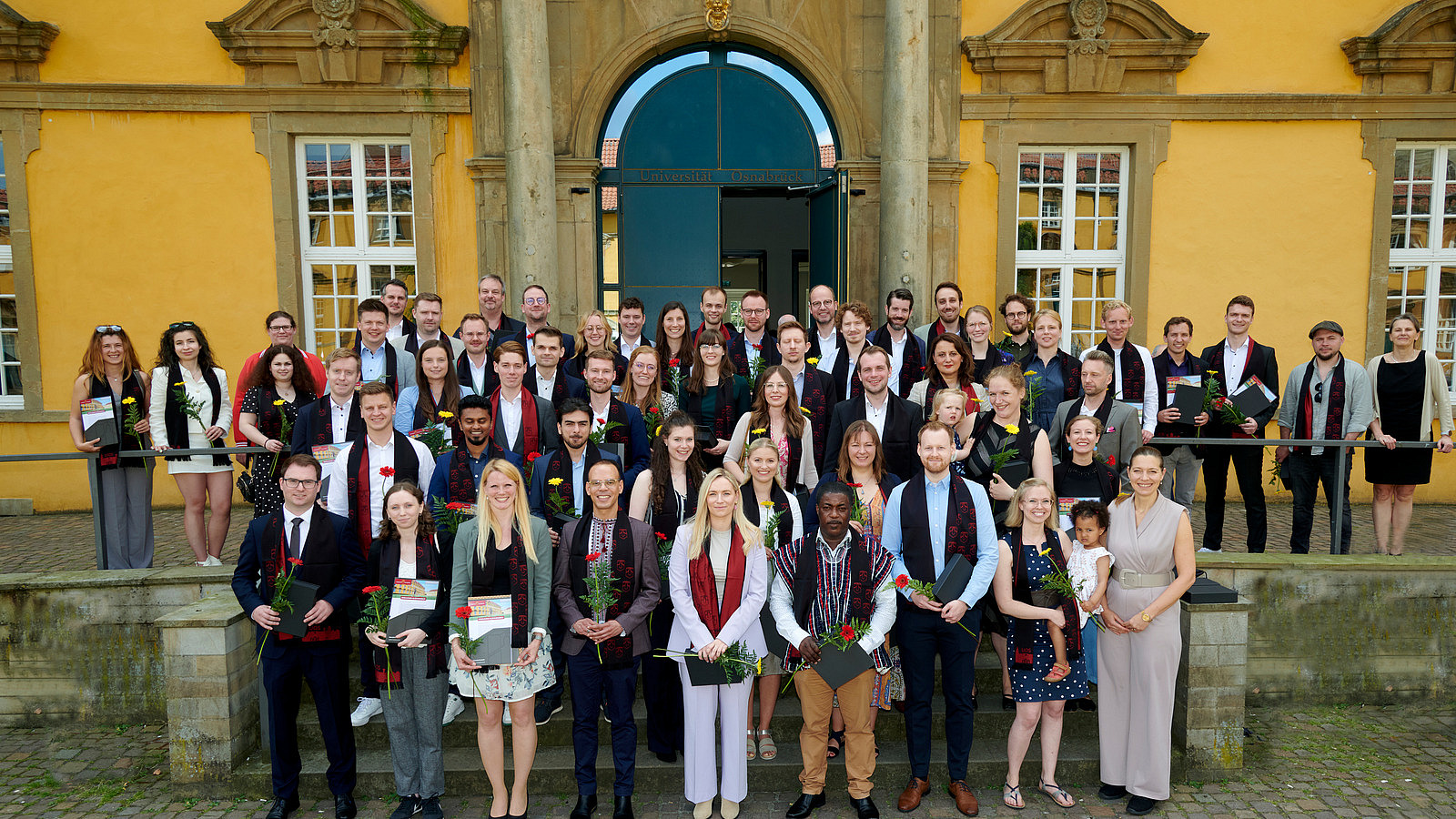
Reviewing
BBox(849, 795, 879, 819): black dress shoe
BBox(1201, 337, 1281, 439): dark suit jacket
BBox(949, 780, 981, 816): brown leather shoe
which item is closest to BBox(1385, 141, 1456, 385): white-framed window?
BBox(1201, 337, 1281, 439): dark suit jacket

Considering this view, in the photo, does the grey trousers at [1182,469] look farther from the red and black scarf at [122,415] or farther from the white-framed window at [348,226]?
the white-framed window at [348,226]

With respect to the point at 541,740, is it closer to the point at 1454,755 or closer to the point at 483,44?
the point at 1454,755

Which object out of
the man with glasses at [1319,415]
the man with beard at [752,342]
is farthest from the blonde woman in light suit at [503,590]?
the man with glasses at [1319,415]

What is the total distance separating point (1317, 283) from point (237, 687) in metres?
10.5

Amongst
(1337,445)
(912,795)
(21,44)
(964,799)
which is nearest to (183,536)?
(21,44)

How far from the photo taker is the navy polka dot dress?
4.52 meters

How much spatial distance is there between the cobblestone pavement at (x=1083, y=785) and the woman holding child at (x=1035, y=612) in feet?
2.04

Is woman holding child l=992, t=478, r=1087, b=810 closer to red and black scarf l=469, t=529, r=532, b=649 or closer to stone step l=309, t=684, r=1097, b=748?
stone step l=309, t=684, r=1097, b=748

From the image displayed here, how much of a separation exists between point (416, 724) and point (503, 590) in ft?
2.85

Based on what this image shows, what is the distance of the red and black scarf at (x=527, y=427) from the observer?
520 cm

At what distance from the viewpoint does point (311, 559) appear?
445 cm

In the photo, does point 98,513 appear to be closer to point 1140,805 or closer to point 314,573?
point 314,573

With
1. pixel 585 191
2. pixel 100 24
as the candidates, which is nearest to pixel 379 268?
pixel 585 191

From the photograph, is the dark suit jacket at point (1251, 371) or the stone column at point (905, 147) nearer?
the dark suit jacket at point (1251, 371)
